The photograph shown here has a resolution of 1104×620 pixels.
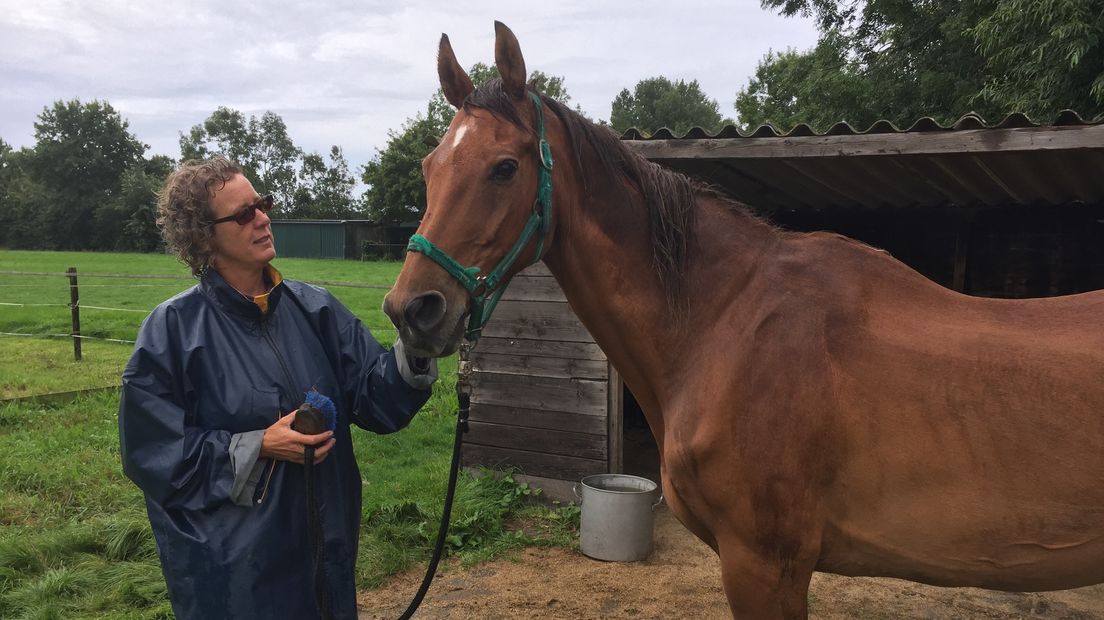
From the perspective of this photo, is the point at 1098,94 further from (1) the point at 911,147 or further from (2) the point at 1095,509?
(2) the point at 1095,509

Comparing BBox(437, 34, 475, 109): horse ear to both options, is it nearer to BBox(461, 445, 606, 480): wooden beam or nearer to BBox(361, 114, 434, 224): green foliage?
BBox(461, 445, 606, 480): wooden beam

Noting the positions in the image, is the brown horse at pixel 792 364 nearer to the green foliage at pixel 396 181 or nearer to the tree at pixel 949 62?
the tree at pixel 949 62

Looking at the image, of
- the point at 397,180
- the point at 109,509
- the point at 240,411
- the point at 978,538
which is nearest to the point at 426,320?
the point at 240,411

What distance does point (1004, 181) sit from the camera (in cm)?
443

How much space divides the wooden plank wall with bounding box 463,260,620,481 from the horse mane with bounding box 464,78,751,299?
2.90 m

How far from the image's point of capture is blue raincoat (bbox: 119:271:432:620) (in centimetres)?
164

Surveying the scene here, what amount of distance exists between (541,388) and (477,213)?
352 cm

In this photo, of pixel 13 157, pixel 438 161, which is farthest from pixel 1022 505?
pixel 13 157

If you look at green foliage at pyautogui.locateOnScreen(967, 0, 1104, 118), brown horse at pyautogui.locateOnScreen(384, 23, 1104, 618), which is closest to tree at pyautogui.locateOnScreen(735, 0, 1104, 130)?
green foliage at pyautogui.locateOnScreen(967, 0, 1104, 118)

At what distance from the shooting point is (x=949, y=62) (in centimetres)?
1365

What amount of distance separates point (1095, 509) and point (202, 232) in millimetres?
2492

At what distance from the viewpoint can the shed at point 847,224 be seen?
3400mm

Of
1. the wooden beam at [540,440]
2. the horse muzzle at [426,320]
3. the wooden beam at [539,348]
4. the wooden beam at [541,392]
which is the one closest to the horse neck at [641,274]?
the horse muzzle at [426,320]

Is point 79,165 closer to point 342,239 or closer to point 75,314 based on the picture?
point 342,239
